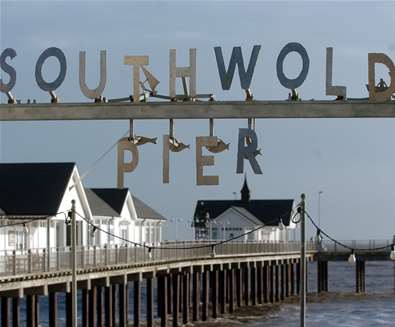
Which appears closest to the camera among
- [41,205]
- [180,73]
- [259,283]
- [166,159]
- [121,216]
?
[166,159]

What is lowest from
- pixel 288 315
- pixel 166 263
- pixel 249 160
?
pixel 288 315

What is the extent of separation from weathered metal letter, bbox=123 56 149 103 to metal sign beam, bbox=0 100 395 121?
0.49 ft

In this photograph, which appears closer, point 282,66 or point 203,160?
point 203,160

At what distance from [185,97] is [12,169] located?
1564 inches

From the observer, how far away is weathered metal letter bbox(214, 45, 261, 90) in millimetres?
13938

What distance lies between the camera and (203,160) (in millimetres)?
13109

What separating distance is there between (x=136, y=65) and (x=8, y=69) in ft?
6.38

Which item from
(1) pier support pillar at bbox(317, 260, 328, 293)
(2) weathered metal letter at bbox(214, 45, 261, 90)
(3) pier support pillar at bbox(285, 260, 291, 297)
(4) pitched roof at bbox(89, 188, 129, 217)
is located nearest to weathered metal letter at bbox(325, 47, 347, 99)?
(2) weathered metal letter at bbox(214, 45, 261, 90)

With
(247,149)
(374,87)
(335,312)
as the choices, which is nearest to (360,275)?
(335,312)

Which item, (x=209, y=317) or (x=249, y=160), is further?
(x=209, y=317)

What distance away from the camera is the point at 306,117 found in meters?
13.6

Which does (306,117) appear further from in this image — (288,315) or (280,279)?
(280,279)

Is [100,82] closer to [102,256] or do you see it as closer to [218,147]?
[218,147]

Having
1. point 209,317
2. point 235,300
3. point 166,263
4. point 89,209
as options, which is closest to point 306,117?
point 166,263
